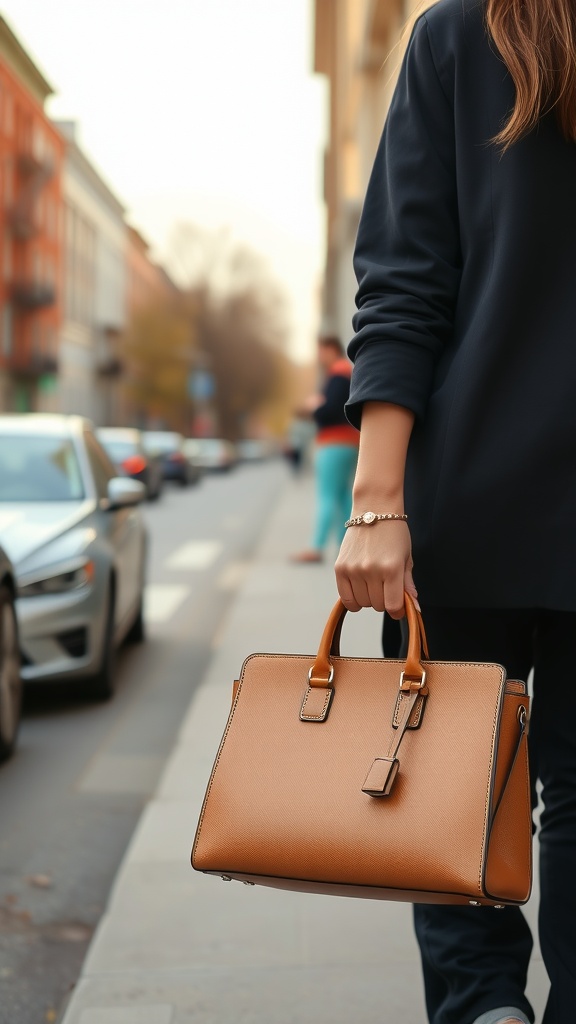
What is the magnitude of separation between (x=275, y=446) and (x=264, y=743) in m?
134

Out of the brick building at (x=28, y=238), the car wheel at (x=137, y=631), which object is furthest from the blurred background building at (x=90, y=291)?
the car wheel at (x=137, y=631)

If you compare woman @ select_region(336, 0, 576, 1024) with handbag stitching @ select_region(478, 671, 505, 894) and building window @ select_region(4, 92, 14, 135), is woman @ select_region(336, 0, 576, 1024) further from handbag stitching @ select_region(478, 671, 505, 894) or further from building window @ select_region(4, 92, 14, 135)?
building window @ select_region(4, 92, 14, 135)

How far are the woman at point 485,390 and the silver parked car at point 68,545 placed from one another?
416 centimetres

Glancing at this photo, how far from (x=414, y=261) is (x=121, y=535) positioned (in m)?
5.19

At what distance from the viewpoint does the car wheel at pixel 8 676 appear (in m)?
5.00

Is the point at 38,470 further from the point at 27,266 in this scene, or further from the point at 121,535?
the point at 27,266

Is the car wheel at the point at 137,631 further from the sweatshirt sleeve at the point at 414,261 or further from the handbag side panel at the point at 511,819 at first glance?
the handbag side panel at the point at 511,819

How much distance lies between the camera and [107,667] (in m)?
6.24

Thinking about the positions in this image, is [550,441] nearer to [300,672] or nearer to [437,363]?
[437,363]

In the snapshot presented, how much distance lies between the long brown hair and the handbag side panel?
714mm

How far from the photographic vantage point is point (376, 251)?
1820 mm

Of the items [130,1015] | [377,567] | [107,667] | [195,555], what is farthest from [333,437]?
[377,567]

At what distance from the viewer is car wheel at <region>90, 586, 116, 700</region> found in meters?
6.19

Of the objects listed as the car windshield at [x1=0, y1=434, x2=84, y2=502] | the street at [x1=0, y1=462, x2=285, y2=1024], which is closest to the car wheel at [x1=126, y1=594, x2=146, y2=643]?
the street at [x1=0, y1=462, x2=285, y2=1024]
